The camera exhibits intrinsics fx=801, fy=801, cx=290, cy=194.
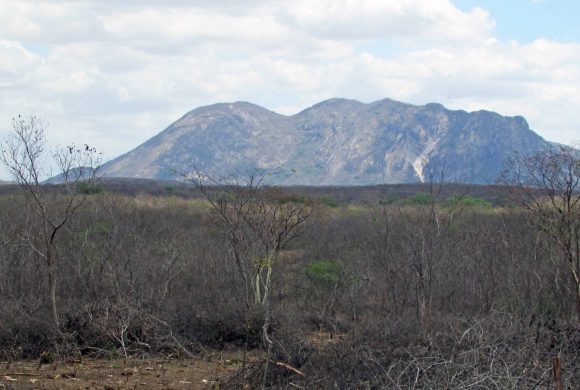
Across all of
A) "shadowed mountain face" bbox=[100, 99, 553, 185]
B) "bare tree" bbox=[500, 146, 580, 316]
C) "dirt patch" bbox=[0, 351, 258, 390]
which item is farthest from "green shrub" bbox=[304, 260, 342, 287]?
"shadowed mountain face" bbox=[100, 99, 553, 185]

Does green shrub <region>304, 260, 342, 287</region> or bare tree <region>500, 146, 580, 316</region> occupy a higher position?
bare tree <region>500, 146, 580, 316</region>

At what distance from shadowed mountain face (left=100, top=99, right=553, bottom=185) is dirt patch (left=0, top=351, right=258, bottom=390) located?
13050 centimetres

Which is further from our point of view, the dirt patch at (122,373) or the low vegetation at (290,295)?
the dirt patch at (122,373)

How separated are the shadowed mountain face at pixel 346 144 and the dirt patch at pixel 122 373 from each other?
130501mm

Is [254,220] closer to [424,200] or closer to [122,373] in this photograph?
[122,373]

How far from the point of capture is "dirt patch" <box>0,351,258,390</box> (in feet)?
35.2

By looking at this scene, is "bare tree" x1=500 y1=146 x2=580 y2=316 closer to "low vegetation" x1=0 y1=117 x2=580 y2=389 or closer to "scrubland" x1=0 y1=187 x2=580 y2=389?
"low vegetation" x1=0 y1=117 x2=580 y2=389

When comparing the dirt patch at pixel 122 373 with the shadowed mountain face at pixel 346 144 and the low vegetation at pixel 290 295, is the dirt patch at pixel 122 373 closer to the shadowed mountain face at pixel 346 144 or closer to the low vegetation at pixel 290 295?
the low vegetation at pixel 290 295

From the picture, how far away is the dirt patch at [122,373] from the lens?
10719 millimetres

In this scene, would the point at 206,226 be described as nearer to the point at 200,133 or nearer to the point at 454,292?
the point at 454,292

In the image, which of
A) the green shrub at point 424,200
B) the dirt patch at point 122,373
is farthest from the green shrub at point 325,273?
the dirt patch at point 122,373

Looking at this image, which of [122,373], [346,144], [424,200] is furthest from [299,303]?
[346,144]

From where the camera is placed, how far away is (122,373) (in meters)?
11.7

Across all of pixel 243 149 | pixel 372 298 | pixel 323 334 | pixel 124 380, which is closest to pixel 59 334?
pixel 124 380
